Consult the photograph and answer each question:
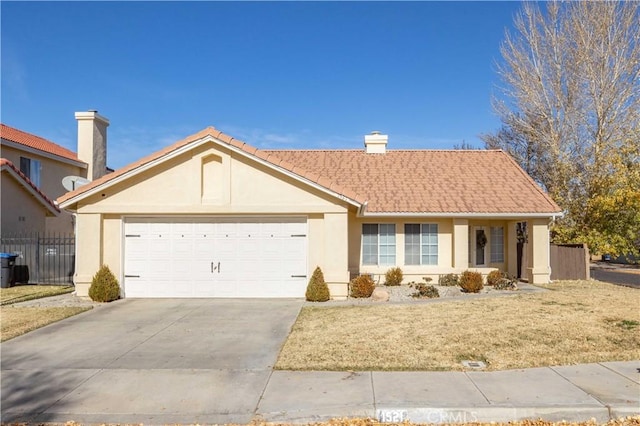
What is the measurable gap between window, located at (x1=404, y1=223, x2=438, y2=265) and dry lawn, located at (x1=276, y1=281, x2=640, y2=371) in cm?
412

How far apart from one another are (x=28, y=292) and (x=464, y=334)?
45.5ft

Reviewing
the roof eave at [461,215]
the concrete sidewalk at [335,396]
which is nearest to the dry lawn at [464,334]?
the concrete sidewalk at [335,396]

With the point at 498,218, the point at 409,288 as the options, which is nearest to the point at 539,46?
the point at 498,218

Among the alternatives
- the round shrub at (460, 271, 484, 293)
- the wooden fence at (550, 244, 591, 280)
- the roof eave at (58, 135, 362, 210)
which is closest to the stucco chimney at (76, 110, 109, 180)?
the roof eave at (58, 135, 362, 210)

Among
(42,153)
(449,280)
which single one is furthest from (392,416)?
(42,153)

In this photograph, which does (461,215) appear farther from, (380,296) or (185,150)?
(185,150)

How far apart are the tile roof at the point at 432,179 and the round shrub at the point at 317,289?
13.5 ft

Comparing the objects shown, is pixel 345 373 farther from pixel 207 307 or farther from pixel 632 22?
pixel 632 22

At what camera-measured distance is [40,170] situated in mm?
24359

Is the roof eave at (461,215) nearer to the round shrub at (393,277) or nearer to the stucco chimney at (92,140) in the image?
the round shrub at (393,277)

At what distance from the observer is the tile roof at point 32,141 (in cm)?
2294

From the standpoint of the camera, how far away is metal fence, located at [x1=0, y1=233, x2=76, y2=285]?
17125 mm

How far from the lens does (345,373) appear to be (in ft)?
21.7

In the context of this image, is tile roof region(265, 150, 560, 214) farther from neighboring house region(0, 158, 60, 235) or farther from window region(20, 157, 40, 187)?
window region(20, 157, 40, 187)
